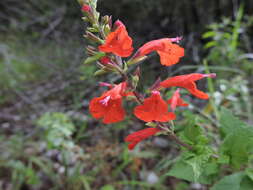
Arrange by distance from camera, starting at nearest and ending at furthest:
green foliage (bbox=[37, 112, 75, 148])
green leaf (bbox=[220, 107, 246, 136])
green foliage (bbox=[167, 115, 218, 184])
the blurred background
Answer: green foliage (bbox=[167, 115, 218, 184]) → green leaf (bbox=[220, 107, 246, 136]) → green foliage (bbox=[37, 112, 75, 148]) → the blurred background

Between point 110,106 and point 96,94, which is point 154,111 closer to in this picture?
point 110,106

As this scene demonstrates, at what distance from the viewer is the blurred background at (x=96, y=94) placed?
220 cm

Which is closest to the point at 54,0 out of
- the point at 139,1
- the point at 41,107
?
the point at 139,1

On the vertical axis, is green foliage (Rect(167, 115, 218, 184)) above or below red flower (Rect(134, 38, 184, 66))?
below

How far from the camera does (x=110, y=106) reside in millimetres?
1101

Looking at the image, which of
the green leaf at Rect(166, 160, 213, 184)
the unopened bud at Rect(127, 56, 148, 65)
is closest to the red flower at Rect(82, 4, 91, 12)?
the unopened bud at Rect(127, 56, 148, 65)

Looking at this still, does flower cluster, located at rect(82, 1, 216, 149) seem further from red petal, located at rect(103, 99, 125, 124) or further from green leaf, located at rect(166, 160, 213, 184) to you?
green leaf, located at rect(166, 160, 213, 184)

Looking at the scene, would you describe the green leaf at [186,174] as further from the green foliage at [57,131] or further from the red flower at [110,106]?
the green foliage at [57,131]

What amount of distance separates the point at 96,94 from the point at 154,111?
6.84ft

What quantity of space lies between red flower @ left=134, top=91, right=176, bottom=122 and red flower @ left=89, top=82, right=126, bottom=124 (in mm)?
93

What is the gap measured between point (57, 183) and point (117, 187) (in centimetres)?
55

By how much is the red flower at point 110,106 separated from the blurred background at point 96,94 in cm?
52

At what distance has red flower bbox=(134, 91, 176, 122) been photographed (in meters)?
1.01

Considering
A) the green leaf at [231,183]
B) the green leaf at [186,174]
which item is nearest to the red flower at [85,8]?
the green leaf at [186,174]
